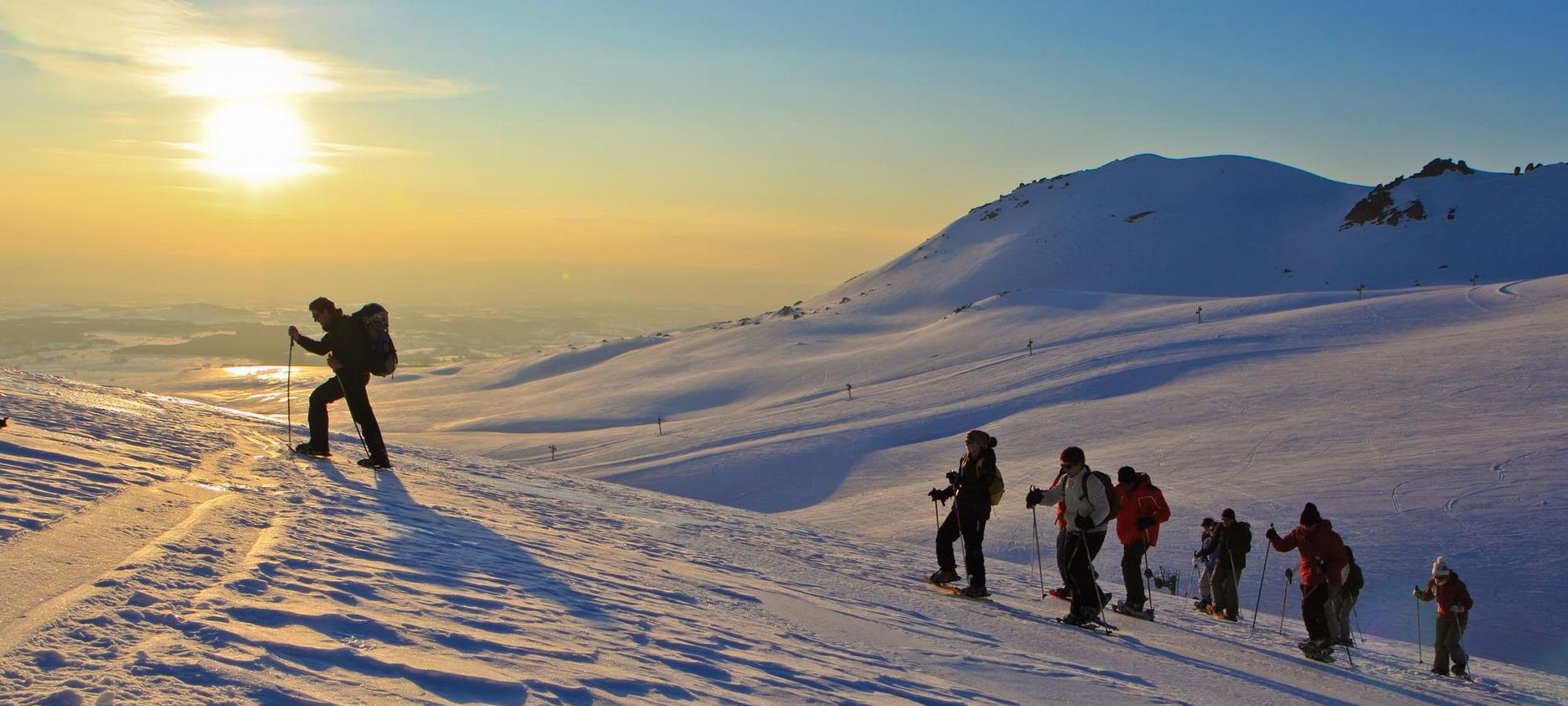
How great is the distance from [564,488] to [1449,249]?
67.5 meters

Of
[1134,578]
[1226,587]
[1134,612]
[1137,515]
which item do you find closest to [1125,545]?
[1137,515]

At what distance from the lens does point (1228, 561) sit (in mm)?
11414

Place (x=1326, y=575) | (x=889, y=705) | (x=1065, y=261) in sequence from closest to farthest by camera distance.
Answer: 1. (x=889, y=705)
2. (x=1326, y=575)
3. (x=1065, y=261)

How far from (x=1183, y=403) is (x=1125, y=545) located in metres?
17.1

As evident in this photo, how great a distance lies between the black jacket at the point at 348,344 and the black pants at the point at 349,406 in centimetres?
10

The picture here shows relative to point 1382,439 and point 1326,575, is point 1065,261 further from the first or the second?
point 1326,575

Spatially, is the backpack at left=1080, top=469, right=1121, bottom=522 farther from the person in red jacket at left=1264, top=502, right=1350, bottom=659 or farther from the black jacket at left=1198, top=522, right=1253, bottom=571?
the black jacket at left=1198, top=522, right=1253, bottom=571

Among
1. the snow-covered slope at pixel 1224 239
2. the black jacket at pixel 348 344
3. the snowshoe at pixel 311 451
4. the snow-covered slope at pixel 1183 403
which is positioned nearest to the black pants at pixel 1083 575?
the snow-covered slope at pixel 1183 403

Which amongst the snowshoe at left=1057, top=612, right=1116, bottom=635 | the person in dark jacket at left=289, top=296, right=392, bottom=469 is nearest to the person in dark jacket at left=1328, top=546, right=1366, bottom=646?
the snowshoe at left=1057, top=612, right=1116, bottom=635

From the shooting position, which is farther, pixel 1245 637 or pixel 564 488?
pixel 564 488

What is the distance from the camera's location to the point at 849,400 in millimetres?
32000

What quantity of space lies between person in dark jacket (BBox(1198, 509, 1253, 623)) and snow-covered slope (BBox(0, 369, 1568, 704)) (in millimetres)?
491

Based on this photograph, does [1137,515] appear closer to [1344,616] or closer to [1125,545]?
[1125,545]

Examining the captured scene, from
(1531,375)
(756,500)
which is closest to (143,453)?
(756,500)
